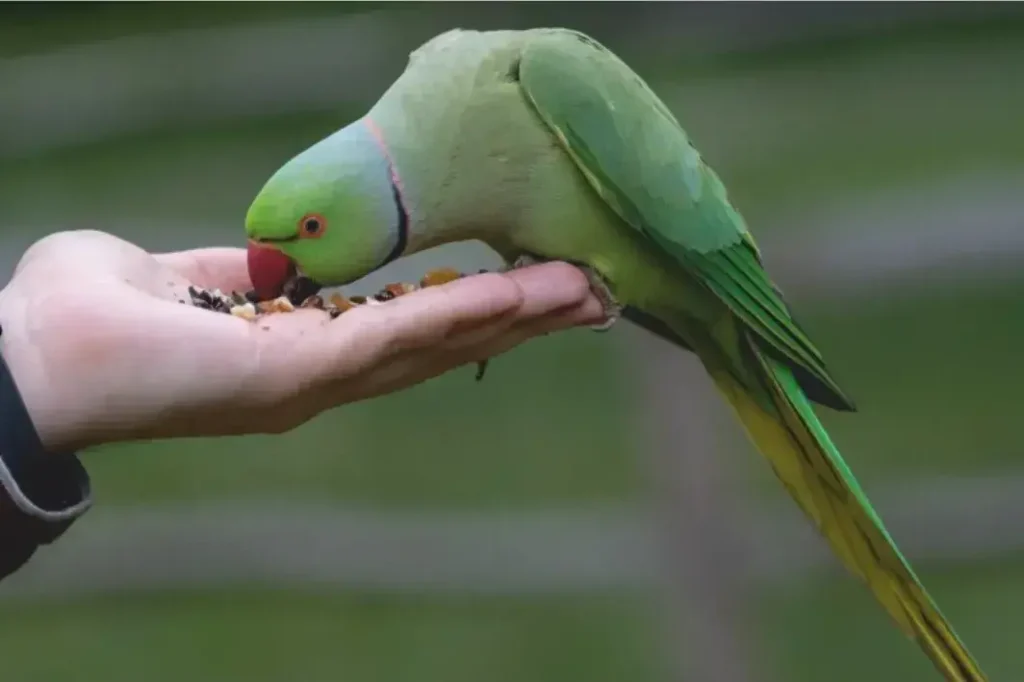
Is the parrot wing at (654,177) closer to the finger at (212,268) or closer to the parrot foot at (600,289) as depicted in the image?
the parrot foot at (600,289)

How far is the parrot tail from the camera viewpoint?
85 centimetres

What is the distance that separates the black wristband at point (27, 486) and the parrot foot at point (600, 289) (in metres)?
0.39

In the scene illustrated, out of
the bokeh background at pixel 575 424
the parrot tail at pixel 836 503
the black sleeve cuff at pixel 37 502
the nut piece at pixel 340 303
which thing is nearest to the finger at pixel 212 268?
the nut piece at pixel 340 303

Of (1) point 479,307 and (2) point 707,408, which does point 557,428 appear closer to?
(2) point 707,408

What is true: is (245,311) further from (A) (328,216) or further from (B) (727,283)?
(B) (727,283)

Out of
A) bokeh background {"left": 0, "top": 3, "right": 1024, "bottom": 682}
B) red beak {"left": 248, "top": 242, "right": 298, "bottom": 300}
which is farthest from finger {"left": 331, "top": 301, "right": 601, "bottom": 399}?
bokeh background {"left": 0, "top": 3, "right": 1024, "bottom": 682}

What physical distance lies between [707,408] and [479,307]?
0.98m

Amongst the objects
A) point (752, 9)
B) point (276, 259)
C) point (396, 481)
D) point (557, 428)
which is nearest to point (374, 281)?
point (396, 481)

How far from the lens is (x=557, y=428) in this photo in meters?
1.93

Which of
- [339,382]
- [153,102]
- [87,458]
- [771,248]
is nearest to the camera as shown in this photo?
[339,382]

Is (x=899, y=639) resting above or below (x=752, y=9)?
below

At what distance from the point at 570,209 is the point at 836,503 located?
357 mm

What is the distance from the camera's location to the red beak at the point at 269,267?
0.76 m

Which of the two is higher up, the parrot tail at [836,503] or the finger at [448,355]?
the finger at [448,355]
